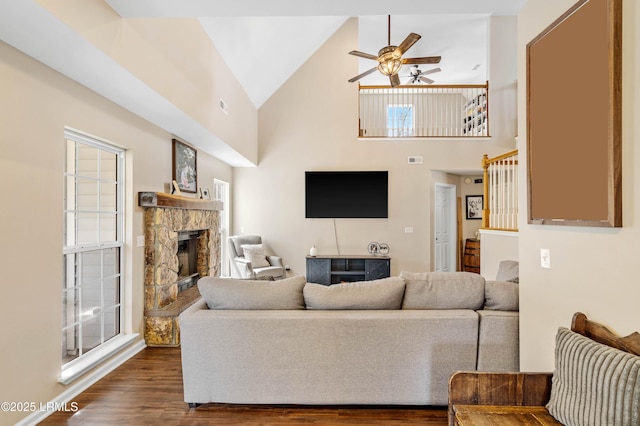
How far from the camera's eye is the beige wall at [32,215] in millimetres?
1969

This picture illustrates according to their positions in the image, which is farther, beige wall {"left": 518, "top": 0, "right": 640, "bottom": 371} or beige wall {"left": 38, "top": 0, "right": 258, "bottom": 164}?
beige wall {"left": 38, "top": 0, "right": 258, "bottom": 164}

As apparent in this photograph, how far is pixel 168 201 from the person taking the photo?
363 cm

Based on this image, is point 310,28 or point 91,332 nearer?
point 91,332

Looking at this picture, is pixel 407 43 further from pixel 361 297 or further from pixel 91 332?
pixel 91 332

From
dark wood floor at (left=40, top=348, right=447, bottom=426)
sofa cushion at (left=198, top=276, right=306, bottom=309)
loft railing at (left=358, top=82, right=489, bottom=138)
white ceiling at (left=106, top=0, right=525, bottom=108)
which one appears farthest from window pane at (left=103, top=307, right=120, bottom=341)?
loft railing at (left=358, top=82, right=489, bottom=138)

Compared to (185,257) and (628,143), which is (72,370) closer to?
(185,257)

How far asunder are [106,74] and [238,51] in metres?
2.41

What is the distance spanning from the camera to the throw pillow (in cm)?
575

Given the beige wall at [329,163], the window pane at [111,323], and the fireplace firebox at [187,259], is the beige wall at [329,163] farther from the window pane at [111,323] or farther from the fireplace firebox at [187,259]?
the window pane at [111,323]

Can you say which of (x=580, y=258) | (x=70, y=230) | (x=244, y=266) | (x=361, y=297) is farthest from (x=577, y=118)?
(x=244, y=266)

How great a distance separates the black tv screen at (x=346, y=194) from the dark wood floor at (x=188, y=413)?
166 inches

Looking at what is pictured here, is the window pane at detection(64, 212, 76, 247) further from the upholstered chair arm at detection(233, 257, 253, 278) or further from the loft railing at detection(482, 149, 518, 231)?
the loft railing at detection(482, 149, 518, 231)

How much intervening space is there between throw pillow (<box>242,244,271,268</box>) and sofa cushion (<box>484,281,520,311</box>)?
4.09 metres

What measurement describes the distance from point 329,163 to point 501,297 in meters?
4.48
